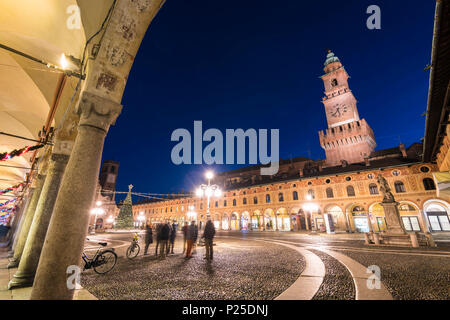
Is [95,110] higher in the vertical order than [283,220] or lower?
higher

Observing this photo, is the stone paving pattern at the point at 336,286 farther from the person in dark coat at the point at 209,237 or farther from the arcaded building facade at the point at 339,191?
the arcaded building facade at the point at 339,191

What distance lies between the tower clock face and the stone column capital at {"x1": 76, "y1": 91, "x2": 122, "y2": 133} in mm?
45653

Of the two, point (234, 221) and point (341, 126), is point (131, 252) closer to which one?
point (234, 221)

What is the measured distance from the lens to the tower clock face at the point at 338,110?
3922cm

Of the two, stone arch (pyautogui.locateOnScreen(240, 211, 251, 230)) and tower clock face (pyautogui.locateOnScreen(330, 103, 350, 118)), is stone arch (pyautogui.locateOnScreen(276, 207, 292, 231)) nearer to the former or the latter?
stone arch (pyautogui.locateOnScreen(240, 211, 251, 230))

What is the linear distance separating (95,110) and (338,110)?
153 feet

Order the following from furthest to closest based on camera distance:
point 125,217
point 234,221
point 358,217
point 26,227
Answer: point 234,221, point 125,217, point 358,217, point 26,227

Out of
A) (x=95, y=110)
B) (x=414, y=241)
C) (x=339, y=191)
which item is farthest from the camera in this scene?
(x=339, y=191)

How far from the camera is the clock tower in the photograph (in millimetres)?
34237

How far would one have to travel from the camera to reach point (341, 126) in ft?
121

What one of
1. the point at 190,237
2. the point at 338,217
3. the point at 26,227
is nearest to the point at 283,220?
the point at 338,217

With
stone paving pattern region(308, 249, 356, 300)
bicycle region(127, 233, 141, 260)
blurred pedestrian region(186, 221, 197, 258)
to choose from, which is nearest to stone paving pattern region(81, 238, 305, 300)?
stone paving pattern region(308, 249, 356, 300)

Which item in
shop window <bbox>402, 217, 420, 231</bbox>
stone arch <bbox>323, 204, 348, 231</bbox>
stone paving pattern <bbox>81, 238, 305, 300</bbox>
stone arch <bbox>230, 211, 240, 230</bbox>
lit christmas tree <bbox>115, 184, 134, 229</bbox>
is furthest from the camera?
stone arch <bbox>230, 211, 240, 230</bbox>
